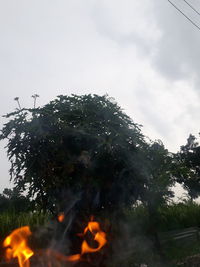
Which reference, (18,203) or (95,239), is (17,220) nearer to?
(18,203)

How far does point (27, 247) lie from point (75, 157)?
269 cm

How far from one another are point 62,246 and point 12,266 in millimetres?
1411

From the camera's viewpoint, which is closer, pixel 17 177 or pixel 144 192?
pixel 17 177

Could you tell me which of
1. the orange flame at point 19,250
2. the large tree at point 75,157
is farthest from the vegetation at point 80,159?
the orange flame at point 19,250

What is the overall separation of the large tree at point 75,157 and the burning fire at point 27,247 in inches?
23.1

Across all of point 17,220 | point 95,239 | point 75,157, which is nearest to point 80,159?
point 75,157

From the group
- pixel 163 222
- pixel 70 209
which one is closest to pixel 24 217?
pixel 70 209

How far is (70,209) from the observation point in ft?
32.3

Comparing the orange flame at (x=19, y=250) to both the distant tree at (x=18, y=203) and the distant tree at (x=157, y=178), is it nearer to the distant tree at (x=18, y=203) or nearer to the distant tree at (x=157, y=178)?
the distant tree at (x=18, y=203)

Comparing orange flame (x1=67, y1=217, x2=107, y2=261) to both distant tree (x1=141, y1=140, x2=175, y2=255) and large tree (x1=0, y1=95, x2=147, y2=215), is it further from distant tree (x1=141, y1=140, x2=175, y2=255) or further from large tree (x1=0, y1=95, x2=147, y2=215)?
distant tree (x1=141, y1=140, x2=175, y2=255)

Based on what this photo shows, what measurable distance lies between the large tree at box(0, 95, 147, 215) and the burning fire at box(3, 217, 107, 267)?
59 centimetres

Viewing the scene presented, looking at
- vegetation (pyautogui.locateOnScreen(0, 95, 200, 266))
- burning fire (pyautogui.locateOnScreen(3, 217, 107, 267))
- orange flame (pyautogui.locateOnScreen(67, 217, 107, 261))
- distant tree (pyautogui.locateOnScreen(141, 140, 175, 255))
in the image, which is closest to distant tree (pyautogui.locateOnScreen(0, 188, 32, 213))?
vegetation (pyautogui.locateOnScreen(0, 95, 200, 266))

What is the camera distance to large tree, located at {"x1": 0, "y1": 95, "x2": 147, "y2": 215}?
1007 centimetres

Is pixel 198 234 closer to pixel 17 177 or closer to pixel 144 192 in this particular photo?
pixel 144 192
